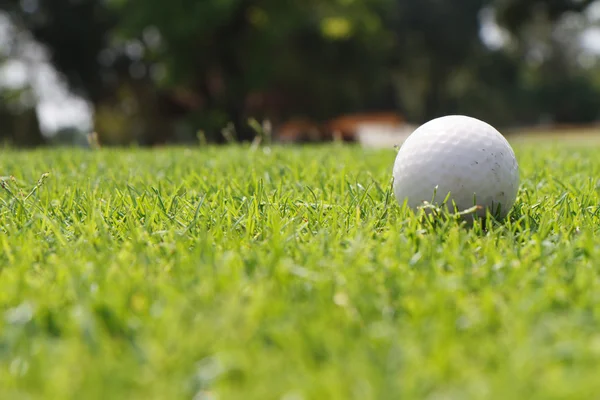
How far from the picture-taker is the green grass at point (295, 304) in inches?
48.8

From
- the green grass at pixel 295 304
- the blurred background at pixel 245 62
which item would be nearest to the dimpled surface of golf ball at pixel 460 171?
the green grass at pixel 295 304

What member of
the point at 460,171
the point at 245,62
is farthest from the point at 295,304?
the point at 245,62

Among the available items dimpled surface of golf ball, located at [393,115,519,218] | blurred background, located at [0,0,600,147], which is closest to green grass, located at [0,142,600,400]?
dimpled surface of golf ball, located at [393,115,519,218]

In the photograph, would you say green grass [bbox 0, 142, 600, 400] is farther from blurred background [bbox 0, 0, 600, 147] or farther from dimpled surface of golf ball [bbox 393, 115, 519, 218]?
blurred background [bbox 0, 0, 600, 147]

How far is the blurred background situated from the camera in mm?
20562

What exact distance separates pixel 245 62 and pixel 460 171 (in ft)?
61.7

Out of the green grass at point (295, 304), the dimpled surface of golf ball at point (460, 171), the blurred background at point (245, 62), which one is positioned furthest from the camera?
the blurred background at point (245, 62)

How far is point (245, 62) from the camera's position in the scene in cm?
2061

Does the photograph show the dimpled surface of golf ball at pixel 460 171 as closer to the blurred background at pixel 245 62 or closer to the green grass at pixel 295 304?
the green grass at pixel 295 304

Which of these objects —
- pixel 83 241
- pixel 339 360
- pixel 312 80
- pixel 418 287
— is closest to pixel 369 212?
pixel 418 287

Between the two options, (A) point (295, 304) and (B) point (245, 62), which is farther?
(B) point (245, 62)

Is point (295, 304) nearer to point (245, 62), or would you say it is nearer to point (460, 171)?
point (460, 171)

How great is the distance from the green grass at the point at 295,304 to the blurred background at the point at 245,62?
21.4 feet

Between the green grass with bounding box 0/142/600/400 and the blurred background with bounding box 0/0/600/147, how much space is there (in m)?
6.53
